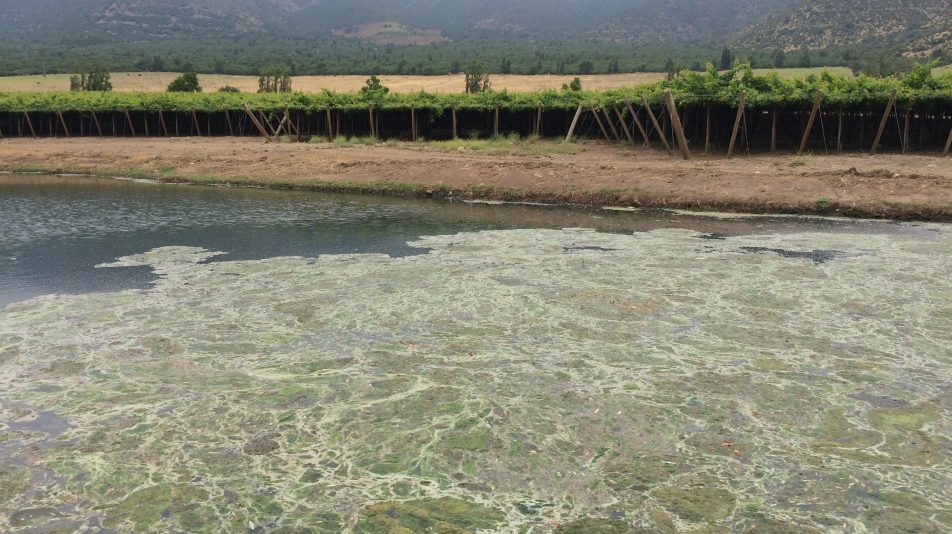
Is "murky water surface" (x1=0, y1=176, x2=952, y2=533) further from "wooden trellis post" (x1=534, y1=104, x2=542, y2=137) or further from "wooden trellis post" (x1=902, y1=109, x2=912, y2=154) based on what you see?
"wooden trellis post" (x1=534, y1=104, x2=542, y2=137)

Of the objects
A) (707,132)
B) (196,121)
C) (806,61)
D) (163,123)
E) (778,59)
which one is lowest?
(163,123)

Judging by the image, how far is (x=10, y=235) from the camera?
1964cm

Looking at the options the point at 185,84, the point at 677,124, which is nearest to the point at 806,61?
the point at 185,84

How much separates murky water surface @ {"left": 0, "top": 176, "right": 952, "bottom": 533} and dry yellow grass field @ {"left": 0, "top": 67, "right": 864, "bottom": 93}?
2744 inches

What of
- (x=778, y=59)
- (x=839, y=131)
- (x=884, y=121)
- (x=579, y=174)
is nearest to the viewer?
(x=579, y=174)

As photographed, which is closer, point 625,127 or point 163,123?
point 625,127

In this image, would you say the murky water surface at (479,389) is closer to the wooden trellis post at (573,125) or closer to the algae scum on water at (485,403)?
the algae scum on water at (485,403)

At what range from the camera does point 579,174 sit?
86.7 ft

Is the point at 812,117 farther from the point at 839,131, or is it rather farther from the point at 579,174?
the point at 579,174

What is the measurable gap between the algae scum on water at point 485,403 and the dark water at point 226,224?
2.52m

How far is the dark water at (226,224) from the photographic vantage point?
15914mm

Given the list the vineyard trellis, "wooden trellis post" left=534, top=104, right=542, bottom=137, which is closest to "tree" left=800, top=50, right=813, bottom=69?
the vineyard trellis

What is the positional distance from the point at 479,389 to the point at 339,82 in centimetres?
A: 9071

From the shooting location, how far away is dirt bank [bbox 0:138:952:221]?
22375 mm
